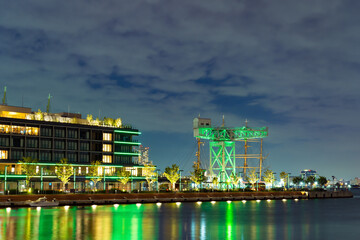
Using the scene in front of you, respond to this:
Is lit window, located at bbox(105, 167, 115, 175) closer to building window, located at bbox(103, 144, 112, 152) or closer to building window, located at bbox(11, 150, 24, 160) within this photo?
building window, located at bbox(103, 144, 112, 152)

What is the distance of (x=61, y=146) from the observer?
149 metres

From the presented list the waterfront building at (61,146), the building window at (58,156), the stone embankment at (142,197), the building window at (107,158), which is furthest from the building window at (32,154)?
the stone embankment at (142,197)

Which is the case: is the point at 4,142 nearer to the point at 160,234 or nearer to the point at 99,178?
the point at 99,178

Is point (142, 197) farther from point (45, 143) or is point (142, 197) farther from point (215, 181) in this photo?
point (215, 181)

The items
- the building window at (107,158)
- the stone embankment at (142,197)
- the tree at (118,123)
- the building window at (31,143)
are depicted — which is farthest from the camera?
the tree at (118,123)

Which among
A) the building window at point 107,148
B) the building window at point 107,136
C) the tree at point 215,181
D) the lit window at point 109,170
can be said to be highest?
the building window at point 107,136

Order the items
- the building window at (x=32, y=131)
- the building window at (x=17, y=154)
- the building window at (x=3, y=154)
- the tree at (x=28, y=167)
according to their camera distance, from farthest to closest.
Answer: the building window at (x=32, y=131), the building window at (x=17, y=154), the building window at (x=3, y=154), the tree at (x=28, y=167)

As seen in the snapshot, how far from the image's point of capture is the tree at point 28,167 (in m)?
122

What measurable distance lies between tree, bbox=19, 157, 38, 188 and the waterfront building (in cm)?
374

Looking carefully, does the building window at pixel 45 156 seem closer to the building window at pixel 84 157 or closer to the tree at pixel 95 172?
the building window at pixel 84 157

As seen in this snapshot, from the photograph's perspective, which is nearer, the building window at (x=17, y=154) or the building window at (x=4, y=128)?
the building window at (x=4, y=128)

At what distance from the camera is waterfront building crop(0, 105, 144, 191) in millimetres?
134875

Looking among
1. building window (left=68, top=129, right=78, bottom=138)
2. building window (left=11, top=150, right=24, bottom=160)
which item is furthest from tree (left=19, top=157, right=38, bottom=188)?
building window (left=68, top=129, right=78, bottom=138)

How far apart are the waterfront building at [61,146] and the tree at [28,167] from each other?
12.3 ft
